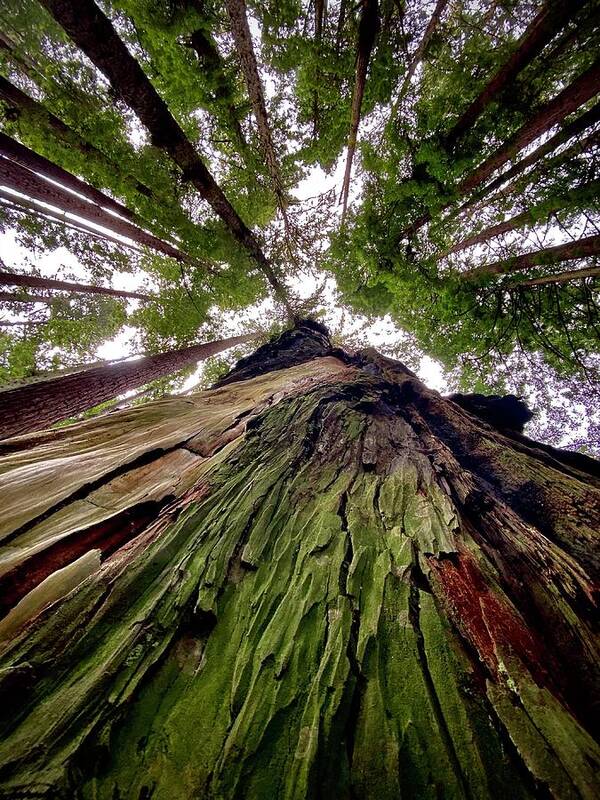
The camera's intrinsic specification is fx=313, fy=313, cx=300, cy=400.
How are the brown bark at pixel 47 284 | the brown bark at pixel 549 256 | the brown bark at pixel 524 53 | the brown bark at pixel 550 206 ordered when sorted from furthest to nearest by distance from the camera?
the brown bark at pixel 47 284, the brown bark at pixel 549 256, the brown bark at pixel 550 206, the brown bark at pixel 524 53

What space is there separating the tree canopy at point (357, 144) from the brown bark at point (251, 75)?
0.07 feet

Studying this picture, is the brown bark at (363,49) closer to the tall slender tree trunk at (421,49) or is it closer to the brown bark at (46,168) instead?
the tall slender tree trunk at (421,49)

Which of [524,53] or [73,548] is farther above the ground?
[524,53]

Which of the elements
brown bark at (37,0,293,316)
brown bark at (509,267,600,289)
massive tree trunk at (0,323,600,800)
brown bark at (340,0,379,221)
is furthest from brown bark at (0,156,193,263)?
brown bark at (509,267,600,289)

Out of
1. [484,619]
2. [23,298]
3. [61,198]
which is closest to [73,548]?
[484,619]

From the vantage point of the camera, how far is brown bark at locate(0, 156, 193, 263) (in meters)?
3.87

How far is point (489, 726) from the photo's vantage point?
123 cm

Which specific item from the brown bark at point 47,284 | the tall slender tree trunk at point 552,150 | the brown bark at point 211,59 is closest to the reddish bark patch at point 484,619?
the tall slender tree trunk at point 552,150

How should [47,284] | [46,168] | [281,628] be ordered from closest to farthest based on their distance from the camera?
[281,628], [46,168], [47,284]

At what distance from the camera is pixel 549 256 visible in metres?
3.92

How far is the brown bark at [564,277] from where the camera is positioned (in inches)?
145

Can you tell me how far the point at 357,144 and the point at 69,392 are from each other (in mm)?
5556

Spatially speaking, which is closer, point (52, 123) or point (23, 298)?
point (52, 123)

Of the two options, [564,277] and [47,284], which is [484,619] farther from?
[47,284]
